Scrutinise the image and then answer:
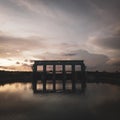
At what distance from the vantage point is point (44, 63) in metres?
70.1

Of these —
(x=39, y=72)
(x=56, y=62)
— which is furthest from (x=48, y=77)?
(x=56, y=62)

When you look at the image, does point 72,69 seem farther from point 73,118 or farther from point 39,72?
point 73,118

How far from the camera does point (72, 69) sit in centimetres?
6981

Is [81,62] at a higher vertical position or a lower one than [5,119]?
higher

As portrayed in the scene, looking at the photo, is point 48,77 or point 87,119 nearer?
point 87,119

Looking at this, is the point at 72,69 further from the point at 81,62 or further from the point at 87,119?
the point at 87,119

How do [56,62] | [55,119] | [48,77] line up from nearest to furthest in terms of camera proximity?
[55,119] < [56,62] < [48,77]

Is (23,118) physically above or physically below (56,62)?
below

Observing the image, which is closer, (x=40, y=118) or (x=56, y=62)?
(x=40, y=118)

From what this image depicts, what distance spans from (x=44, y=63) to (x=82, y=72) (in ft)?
39.6

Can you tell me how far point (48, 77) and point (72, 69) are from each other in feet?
38.4

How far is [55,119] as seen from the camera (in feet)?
38.6

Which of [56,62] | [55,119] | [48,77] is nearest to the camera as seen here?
[55,119]

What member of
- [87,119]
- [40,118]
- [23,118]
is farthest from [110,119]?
[23,118]
